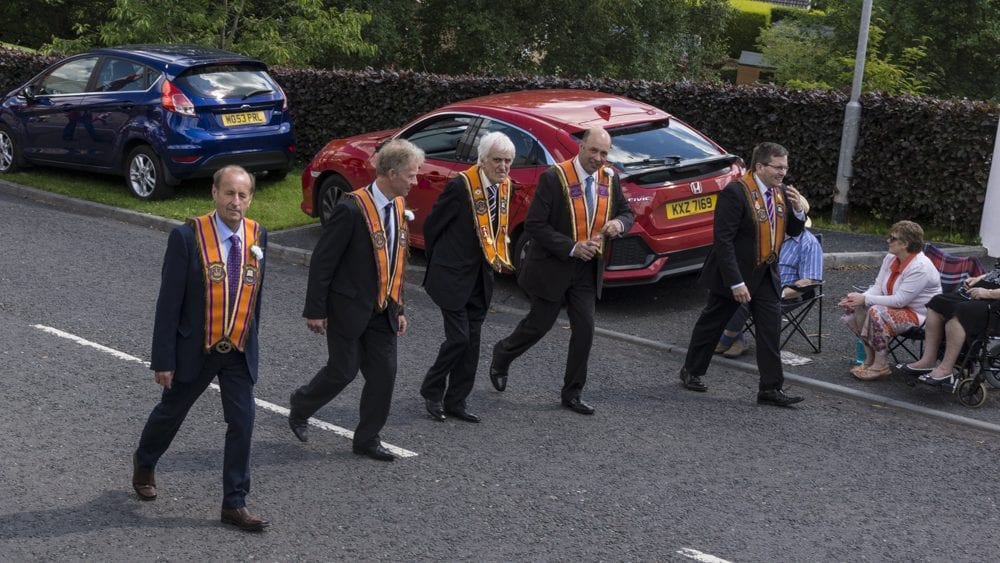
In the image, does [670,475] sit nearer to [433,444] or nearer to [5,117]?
[433,444]

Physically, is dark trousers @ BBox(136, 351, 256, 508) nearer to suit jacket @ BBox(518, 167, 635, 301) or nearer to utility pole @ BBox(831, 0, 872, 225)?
suit jacket @ BBox(518, 167, 635, 301)

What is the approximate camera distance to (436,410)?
26.0ft

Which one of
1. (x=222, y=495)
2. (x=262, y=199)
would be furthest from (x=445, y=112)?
(x=222, y=495)

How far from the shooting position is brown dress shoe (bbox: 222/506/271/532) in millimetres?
6059

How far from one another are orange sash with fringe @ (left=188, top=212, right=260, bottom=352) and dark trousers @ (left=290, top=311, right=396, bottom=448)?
97 cm

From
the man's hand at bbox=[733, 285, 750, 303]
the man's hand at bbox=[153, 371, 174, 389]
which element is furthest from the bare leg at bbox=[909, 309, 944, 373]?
the man's hand at bbox=[153, 371, 174, 389]

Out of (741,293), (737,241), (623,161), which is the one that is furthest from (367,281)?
(623,161)

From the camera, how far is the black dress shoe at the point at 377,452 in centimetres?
715

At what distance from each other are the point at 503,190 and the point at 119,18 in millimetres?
12293

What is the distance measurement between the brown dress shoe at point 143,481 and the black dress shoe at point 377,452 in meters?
1.22

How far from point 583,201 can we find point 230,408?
9.46 ft

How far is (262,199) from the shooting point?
14.8 meters

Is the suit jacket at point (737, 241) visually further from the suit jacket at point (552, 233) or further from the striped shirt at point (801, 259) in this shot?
the striped shirt at point (801, 259)

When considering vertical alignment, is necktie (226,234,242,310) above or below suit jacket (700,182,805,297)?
above
